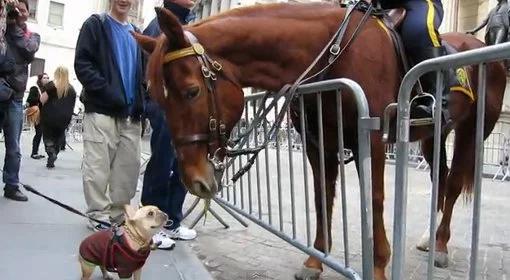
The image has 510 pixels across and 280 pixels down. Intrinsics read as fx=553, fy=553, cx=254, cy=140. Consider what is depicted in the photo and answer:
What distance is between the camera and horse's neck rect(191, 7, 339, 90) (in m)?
3.25

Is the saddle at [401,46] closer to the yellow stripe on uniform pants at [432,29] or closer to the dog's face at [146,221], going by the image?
the yellow stripe on uniform pants at [432,29]

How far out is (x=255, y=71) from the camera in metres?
3.36

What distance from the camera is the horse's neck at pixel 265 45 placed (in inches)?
128

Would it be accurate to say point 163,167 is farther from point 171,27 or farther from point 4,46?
point 4,46

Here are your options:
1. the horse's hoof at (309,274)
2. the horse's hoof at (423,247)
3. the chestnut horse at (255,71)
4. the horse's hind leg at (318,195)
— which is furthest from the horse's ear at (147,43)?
the horse's hoof at (423,247)

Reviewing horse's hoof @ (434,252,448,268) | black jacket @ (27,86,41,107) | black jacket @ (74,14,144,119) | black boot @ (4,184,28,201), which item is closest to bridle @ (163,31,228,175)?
black jacket @ (74,14,144,119)

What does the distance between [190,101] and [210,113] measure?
0.42 ft

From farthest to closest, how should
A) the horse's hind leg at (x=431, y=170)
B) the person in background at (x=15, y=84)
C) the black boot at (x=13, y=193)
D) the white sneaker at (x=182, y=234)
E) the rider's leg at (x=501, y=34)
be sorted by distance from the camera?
the rider's leg at (x=501, y=34) < the black boot at (x=13, y=193) < the person in background at (x=15, y=84) < the horse's hind leg at (x=431, y=170) < the white sneaker at (x=182, y=234)

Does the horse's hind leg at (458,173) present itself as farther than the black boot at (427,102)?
Yes

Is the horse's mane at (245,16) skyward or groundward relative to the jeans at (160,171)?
skyward

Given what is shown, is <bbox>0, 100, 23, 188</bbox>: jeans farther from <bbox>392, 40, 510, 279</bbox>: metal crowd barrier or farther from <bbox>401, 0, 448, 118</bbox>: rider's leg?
<bbox>392, 40, 510, 279</bbox>: metal crowd barrier

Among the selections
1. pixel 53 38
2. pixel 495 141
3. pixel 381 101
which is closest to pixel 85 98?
pixel 381 101

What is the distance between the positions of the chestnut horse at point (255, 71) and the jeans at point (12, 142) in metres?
3.50

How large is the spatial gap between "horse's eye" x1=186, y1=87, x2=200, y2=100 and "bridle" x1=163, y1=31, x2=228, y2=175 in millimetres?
66
